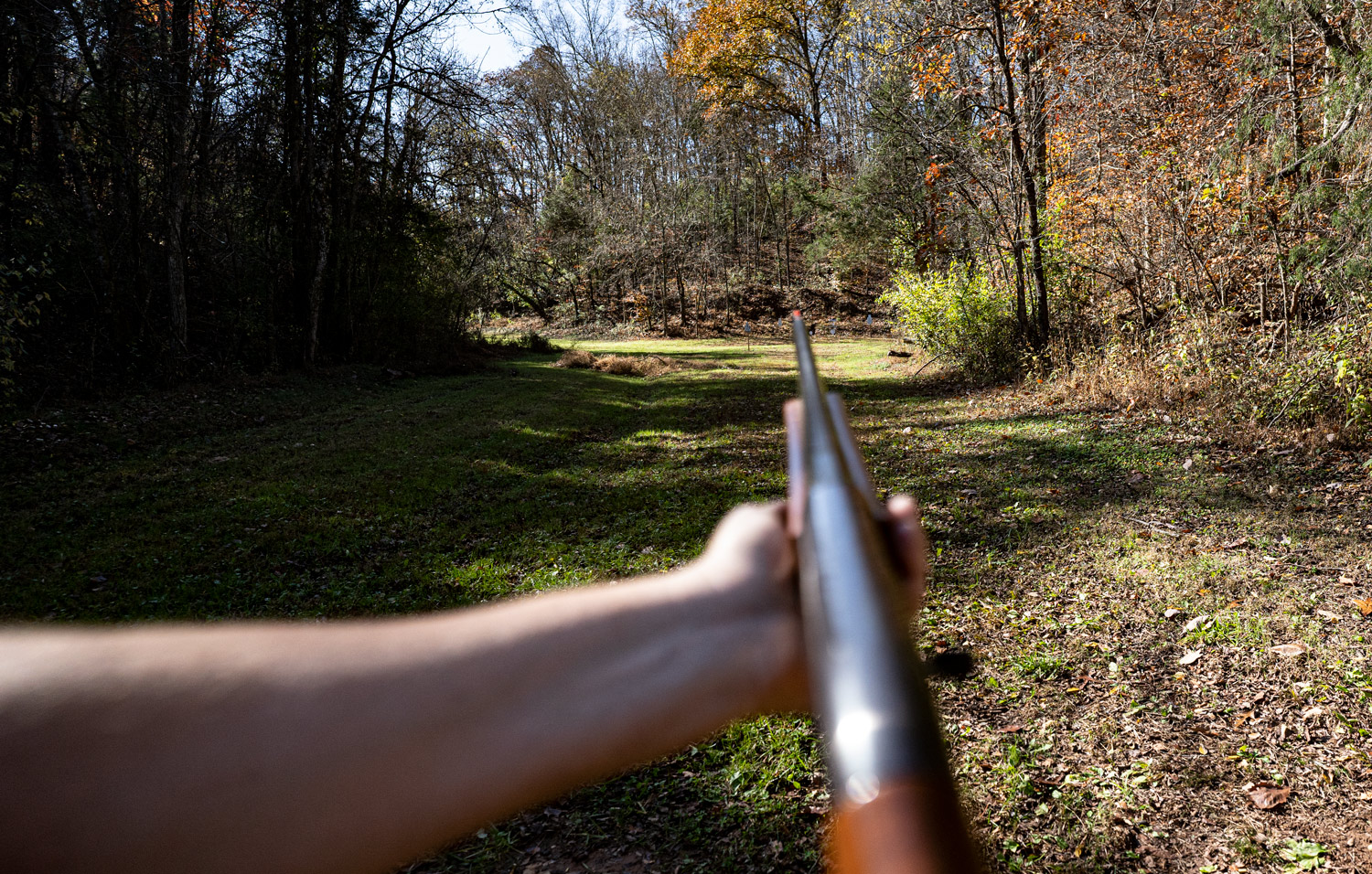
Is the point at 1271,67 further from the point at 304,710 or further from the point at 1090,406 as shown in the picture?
the point at 304,710

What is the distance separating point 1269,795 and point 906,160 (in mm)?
25445

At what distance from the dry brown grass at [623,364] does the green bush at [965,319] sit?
7.04 meters

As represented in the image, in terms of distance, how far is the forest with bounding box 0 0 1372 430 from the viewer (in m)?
7.75

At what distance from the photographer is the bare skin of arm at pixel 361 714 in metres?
0.57

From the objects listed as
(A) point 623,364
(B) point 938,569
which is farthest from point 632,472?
(A) point 623,364

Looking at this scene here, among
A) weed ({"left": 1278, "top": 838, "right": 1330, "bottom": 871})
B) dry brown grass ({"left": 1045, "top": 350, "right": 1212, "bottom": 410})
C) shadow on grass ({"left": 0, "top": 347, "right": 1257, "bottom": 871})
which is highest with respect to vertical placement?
dry brown grass ({"left": 1045, "top": 350, "right": 1212, "bottom": 410})

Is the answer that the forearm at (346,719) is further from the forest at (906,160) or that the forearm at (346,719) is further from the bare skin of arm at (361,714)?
the forest at (906,160)

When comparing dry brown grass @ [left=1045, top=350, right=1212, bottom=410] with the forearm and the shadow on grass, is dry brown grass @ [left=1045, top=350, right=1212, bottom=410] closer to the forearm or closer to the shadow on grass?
the shadow on grass

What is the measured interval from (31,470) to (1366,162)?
1481 centimetres

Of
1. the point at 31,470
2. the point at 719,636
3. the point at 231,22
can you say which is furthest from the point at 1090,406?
the point at 231,22

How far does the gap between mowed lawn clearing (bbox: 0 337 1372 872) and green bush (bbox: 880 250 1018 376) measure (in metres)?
1.34

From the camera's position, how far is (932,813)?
1.27ft

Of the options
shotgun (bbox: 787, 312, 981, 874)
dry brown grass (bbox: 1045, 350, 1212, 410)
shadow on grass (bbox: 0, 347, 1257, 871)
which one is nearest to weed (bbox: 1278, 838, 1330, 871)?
shadow on grass (bbox: 0, 347, 1257, 871)

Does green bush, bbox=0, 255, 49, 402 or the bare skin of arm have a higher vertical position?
green bush, bbox=0, 255, 49, 402
